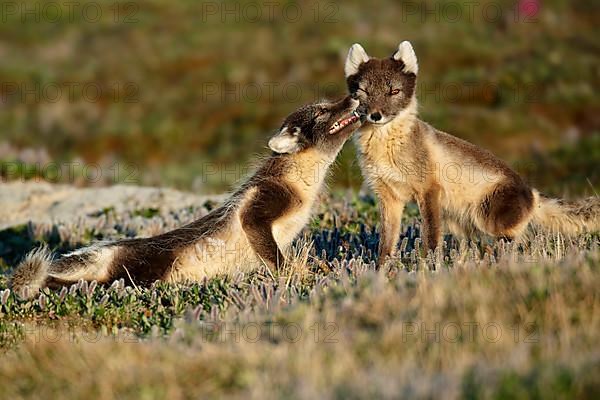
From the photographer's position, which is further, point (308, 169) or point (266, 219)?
point (308, 169)

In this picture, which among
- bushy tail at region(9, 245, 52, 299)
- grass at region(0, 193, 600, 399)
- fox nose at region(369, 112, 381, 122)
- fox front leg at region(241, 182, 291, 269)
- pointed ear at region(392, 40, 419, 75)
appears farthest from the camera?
pointed ear at region(392, 40, 419, 75)

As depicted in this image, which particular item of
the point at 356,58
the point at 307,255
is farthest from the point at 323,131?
the point at 307,255

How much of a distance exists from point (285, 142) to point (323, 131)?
366 mm

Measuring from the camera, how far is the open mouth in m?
7.90

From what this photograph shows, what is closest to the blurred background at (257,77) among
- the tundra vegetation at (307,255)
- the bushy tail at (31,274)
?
the tundra vegetation at (307,255)

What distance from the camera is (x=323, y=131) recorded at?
793 cm

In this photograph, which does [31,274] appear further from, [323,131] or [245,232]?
[323,131]

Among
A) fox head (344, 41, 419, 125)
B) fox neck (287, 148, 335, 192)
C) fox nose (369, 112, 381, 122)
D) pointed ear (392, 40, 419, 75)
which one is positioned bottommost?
fox neck (287, 148, 335, 192)

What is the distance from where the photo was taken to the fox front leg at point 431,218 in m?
7.69

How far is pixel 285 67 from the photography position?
27.8m

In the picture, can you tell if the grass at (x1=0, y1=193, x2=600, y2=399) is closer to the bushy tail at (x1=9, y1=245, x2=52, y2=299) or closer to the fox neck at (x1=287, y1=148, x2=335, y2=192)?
the bushy tail at (x1=9, y1=245, x2=52, y2=299)

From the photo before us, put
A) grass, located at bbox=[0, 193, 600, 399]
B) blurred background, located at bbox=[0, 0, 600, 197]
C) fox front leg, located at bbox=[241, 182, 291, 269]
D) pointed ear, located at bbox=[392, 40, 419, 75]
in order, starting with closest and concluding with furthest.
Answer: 1. grass, located at bbox=[0, 193, 600, 399]
2. fox front leg, located at bbox=[241, 182, 291, 269]
3. pointed ear, located at bbox=[392, 40, 419, 75]
4. blurred background, located at bbox=[0, 0, 600, 197]

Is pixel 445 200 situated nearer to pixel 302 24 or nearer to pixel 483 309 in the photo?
pixel 483 309

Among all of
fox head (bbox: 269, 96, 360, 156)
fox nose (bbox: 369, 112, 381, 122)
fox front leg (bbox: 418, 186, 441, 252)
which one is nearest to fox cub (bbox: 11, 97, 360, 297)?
fox head (bbox: 269, 96, 360, 156)
